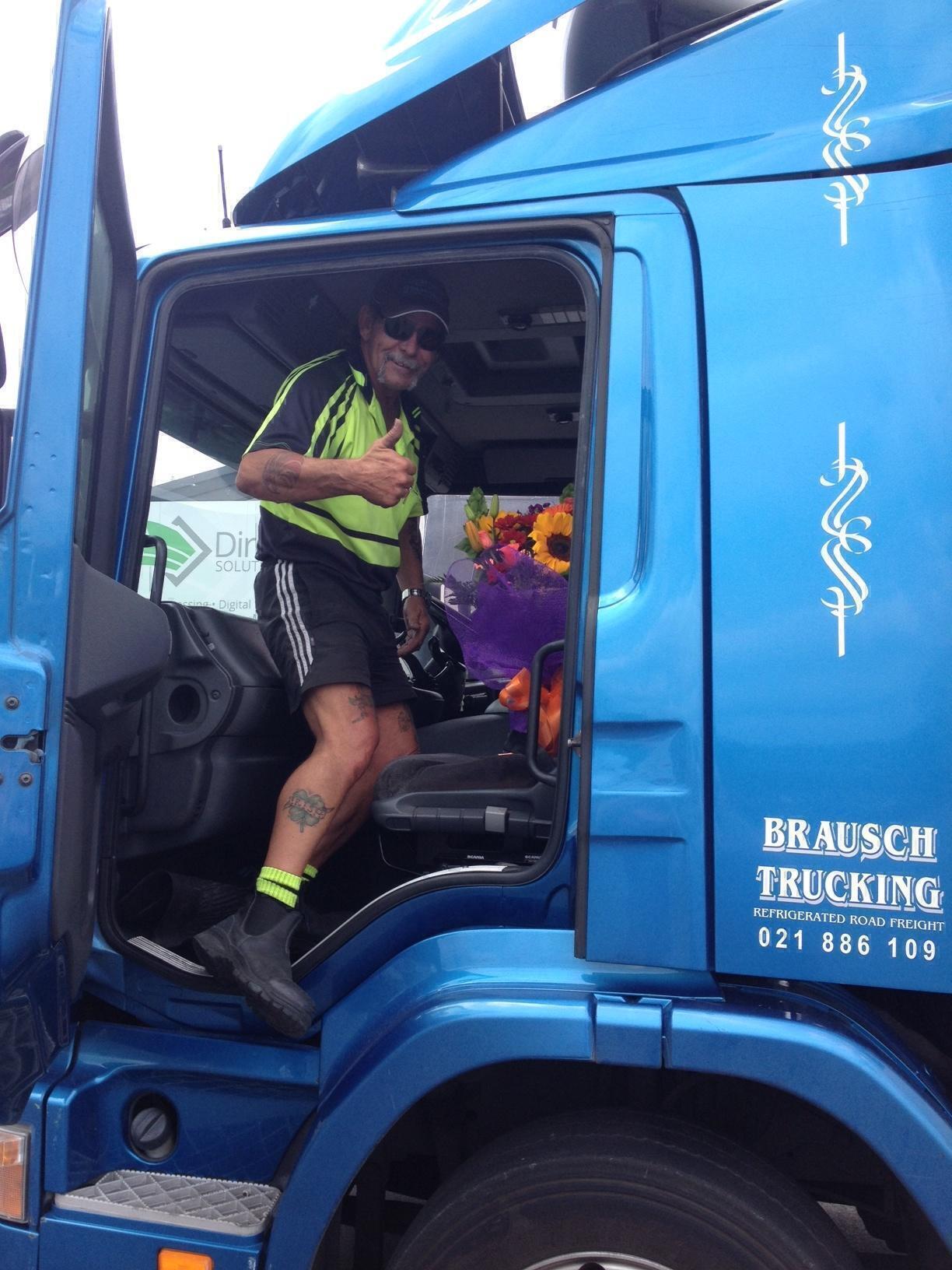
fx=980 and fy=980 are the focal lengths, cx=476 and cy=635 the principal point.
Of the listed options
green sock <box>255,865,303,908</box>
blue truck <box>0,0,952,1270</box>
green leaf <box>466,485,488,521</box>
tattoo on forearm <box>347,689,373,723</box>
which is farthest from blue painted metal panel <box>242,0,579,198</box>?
green sock <box>255,865,303,908</box>

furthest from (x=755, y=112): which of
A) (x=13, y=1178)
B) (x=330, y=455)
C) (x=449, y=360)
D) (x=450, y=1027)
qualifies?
(x=13, y=1178)

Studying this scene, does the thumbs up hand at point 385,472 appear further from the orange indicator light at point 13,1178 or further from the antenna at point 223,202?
the orange indicator light at point 13,1178

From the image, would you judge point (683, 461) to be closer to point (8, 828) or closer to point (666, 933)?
point (666, 933)

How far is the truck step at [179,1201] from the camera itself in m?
1.75

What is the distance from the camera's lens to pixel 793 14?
162cm

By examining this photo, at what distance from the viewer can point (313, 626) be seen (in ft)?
7.45

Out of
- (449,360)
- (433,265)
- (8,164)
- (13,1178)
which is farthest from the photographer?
(449,360)

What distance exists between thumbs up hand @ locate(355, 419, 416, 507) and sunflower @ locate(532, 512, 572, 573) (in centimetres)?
30

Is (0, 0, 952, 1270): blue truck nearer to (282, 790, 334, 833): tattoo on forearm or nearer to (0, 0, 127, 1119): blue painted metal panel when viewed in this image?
(0, 0, 127, 1119): blue painted metal panel

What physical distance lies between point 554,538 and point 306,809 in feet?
2.59

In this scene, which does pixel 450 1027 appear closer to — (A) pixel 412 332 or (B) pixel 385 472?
(B) pixel 385 472

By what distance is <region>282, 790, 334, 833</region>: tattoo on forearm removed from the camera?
6.93ft

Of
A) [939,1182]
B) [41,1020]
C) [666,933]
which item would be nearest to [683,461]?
[666,933]

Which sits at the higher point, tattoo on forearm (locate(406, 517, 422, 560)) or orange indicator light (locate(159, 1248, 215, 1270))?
tattoo on forearm (locate(406, 517, 422, 560))
